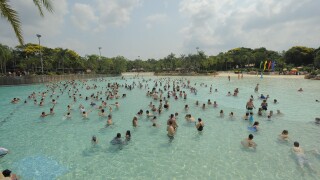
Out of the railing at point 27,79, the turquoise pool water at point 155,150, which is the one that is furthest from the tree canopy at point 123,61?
the turquoise pool water at point 155,150

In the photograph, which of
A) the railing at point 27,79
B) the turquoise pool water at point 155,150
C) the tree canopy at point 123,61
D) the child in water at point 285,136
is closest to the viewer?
the turquoise pool water at point 155,150

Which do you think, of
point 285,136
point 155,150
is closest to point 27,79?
point 155,150

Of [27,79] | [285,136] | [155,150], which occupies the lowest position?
[155,150]

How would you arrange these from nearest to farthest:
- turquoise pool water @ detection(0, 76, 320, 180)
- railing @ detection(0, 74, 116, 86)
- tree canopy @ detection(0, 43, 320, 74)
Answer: turquoise pool water @ detection(0, 76, 320, 180) → railing @ detection(0, 74, 116, 86) → tree canopy @ detection(0, 43, 320, 74)

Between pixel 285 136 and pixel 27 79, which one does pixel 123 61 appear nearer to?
pixel 27 79

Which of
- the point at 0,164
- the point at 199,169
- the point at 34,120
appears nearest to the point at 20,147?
the point at 0,164

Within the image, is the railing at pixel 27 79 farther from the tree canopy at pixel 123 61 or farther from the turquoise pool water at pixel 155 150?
the turquoise pool water at pixel 155 150

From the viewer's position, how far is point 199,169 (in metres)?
8.96

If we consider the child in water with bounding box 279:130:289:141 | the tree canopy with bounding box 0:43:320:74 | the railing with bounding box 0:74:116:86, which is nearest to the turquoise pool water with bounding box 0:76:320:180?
the child in water with bounding box 279:130:289:141

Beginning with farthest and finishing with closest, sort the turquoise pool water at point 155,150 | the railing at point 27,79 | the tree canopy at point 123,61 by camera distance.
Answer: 1. the tree canopy at point 123,61
2. the railing at point 27,79
3. the turquoise pool water at point 155,150

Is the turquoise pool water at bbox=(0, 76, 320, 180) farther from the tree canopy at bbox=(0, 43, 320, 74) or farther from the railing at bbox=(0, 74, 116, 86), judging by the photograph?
the tree canopy at bbox=(0, 43, 320, 74)

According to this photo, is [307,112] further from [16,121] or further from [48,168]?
[16,121]

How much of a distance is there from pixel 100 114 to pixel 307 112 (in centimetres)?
1708

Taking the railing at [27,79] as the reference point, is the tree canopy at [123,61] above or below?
above
